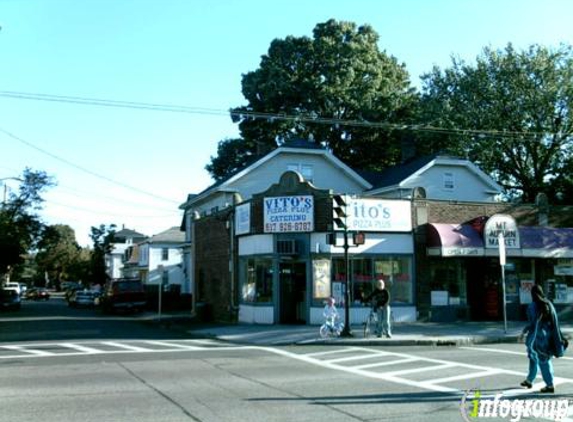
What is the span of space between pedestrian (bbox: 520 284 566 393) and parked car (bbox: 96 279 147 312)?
31.3 meters

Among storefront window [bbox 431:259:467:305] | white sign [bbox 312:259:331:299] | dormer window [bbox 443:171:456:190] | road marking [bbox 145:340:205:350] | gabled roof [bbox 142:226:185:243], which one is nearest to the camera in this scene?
road marking [bbox 145:340:205:350]

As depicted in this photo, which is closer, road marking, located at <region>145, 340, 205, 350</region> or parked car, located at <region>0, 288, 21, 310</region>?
road marking, located at <region>145, 340, 205, 350</region>

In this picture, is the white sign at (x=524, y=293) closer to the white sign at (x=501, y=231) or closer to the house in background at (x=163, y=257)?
the white sign at (x=501, y=231)

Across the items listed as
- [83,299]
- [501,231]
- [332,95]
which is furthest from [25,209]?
[501,231]

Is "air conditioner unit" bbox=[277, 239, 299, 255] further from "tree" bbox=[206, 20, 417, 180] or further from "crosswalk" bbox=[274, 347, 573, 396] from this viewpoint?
"tree" bbox=[206, 20, 417, 180]

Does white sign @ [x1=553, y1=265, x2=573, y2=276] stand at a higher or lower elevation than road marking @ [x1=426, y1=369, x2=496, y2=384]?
higher

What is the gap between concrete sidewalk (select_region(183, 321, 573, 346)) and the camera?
1877 centimetres

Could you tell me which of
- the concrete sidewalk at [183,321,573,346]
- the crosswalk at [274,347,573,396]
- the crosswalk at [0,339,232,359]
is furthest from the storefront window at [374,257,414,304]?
the crosswalk at [274,347,573,396]

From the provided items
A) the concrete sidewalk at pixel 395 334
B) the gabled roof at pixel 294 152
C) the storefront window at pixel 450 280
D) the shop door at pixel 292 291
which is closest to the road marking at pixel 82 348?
the concrete sidewalk at pixel 395 334

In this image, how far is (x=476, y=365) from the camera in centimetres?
1342

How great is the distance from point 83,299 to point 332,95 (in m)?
26.0

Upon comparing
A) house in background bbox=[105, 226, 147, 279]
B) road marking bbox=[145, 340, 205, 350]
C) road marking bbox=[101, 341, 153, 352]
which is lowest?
road marking bbox=[145, 340, 205, 350]

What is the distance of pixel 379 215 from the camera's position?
24.7 meters

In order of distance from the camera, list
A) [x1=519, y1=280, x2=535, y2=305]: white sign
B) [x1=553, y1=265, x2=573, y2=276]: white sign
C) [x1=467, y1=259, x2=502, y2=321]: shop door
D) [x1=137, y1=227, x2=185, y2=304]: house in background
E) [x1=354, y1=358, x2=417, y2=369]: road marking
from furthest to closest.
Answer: [x1=137, y1=227, x2=185, y2=304]: house in background < [x1=553, y1=265, x2=573, y2=276]: white sign < [x1=519, y1=280, x2=535, y2=305]: white sign < [x1=467, y1=259, x2=502, y2=321]: shop door < [x1=354, y1=358, x2=417, y2=369]: road marking
